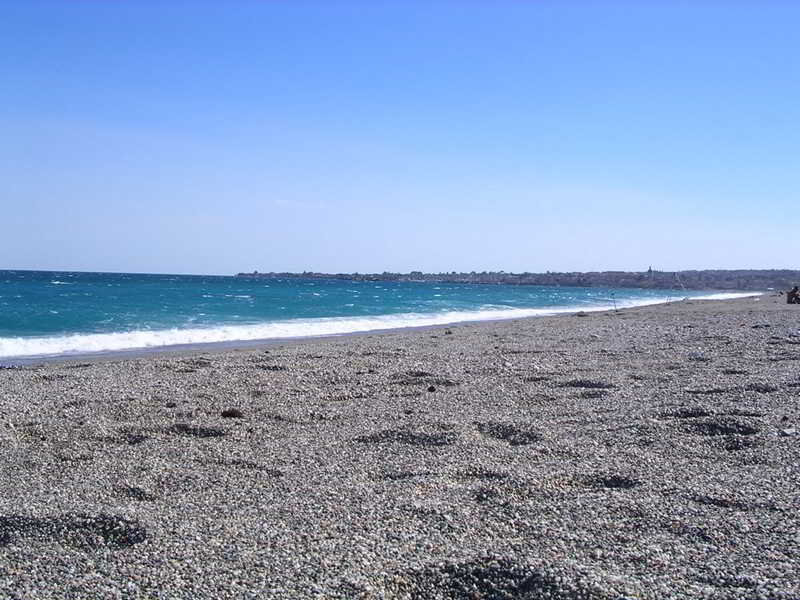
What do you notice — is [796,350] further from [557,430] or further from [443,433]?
[443,433]

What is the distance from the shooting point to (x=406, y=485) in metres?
5.37

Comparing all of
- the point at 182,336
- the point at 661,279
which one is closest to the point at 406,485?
the point at 182,336

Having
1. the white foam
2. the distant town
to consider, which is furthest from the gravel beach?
the distant town

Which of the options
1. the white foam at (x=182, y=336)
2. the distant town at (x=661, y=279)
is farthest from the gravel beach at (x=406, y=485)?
the distant town at (x=661, y=279)

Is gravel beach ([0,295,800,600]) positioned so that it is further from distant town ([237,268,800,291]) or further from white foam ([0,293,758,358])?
distant town ([237,268,800,291])

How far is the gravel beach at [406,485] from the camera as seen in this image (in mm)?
3750

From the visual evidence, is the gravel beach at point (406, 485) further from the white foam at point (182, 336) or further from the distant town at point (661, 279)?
the distant town at point (661, 279)

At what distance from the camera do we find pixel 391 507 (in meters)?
4.86

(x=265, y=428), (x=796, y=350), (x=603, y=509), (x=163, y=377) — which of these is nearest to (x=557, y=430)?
(x=603, y=509)

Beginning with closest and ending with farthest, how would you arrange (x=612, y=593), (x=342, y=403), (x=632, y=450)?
(x=612, y=593) < (x=632, y=450) < (x=342, y=403)

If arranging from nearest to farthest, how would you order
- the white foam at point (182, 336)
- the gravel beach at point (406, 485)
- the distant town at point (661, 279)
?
the gravel beach at point (406, 485), the white foam at point (182, 336), the distant town at point (661, 279)

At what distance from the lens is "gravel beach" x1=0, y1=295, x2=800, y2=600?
3.75m

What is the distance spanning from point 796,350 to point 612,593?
10.6m

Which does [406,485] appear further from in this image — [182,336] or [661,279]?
[661,279]
